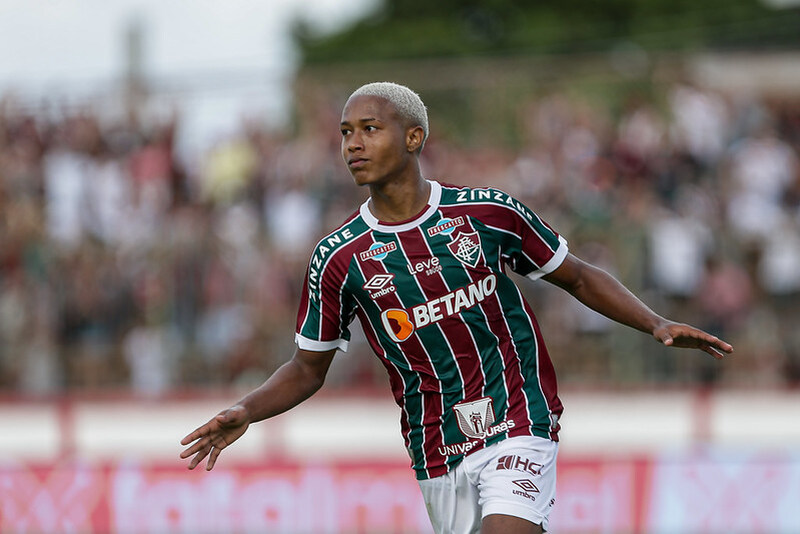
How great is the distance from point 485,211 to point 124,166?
34.3ft

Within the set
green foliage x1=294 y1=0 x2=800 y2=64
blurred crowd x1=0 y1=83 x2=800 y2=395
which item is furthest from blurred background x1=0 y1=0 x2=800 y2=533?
green foliage x1=294 y1=0 x2=800 y2=64

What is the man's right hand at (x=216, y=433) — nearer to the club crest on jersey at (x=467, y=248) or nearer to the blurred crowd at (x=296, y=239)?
the club crest on jersey at (x=467, y=248)

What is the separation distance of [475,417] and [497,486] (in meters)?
0.32

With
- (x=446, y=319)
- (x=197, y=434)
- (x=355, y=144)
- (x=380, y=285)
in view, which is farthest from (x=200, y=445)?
(x=355, y=144)

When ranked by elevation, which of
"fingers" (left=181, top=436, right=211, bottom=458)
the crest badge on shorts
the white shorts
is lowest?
the white shorts

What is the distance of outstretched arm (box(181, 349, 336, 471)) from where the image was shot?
17.3ft

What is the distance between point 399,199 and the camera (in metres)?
5.46

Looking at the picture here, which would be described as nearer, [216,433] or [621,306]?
[216,433]

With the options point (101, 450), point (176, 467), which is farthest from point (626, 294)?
point (101, 450)

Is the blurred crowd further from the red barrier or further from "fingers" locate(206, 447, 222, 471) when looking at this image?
"fingers" locate(206, 447, 222, 471)

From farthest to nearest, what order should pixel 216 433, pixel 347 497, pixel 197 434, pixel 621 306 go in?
pixel 347 497
pixel 621 306
pixel 216 433
pixel 197 434

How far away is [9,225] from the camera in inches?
574

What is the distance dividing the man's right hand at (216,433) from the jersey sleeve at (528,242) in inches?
54.8

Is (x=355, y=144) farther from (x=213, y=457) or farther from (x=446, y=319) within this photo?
(x=213, y=457)
